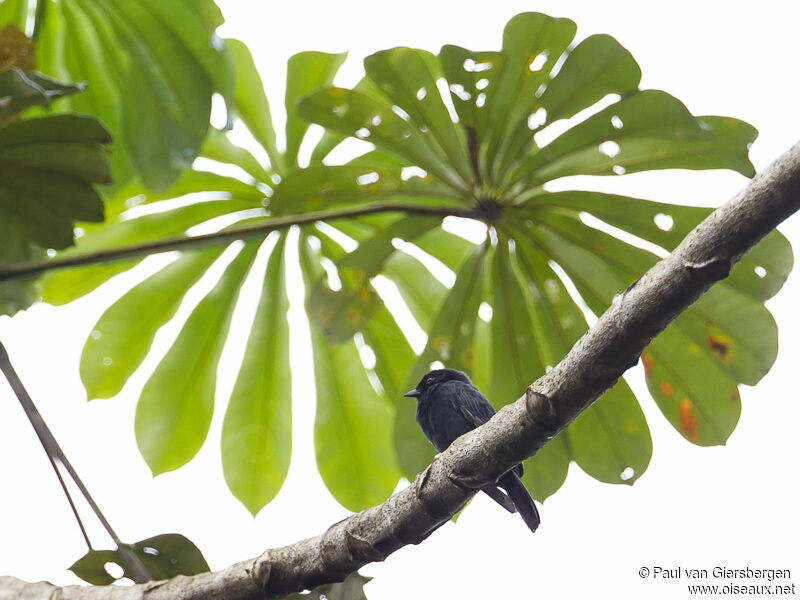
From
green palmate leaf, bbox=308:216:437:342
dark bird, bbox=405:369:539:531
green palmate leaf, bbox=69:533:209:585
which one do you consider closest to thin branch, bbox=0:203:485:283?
green palmate leaf, bbox=308:216:437:342

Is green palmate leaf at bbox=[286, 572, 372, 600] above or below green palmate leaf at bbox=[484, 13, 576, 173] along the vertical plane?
below

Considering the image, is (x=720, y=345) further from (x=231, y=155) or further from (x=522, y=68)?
(x=231, y=155)

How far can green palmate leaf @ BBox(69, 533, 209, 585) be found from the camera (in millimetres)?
2422

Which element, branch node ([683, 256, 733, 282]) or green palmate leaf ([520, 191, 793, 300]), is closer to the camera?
branch node ([683, 256, 733, 282])

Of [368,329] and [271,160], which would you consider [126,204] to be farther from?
[368,329]

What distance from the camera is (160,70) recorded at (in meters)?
3.08

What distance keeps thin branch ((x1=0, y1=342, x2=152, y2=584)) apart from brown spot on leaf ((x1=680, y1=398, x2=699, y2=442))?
6.26 ft

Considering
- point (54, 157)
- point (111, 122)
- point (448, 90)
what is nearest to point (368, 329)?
point (448, 90)

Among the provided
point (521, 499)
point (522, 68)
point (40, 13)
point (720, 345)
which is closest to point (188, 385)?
point (521, 499)

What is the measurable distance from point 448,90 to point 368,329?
3.66 ft

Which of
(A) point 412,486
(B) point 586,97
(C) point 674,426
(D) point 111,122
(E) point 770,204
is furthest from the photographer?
(D) point 111,122

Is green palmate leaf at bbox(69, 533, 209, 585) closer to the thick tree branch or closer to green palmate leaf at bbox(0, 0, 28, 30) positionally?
the thick tree branch

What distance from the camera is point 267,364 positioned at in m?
3.38

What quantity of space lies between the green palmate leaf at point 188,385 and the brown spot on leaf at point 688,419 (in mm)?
1781
